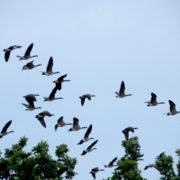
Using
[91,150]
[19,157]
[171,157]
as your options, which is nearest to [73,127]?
[91,150]

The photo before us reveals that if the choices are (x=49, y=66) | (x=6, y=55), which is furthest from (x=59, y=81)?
(x=6, y=55)

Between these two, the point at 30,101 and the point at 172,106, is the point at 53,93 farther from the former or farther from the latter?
the point at 172,106

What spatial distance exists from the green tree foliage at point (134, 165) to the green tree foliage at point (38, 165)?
4709mm

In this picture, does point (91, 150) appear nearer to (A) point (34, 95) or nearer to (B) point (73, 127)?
(B) point (73, 127)

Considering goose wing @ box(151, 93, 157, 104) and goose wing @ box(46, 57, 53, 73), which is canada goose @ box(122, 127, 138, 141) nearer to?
goose wing @ box(151, 93, 157, 104)

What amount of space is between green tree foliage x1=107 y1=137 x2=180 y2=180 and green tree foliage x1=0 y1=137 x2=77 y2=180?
471 centimetres

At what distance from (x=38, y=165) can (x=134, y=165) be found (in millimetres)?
8327

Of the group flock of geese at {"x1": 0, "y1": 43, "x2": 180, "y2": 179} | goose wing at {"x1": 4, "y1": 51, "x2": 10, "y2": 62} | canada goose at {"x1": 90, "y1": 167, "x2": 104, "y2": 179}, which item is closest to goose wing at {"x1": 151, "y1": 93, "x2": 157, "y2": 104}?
flock of geese at {"x1": 0, "y1": 43, "x2": 180, "y2": 179}

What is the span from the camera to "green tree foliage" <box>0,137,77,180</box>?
51500 millimetres

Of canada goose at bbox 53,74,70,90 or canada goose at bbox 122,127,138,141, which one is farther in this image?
canada goose at bbox 122,127,138,141

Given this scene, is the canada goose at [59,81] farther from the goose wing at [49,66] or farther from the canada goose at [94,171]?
the canada goose at [94,171]

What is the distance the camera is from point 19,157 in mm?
52844

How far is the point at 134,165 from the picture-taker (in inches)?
1989

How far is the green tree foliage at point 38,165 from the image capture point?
51500 millimetres
